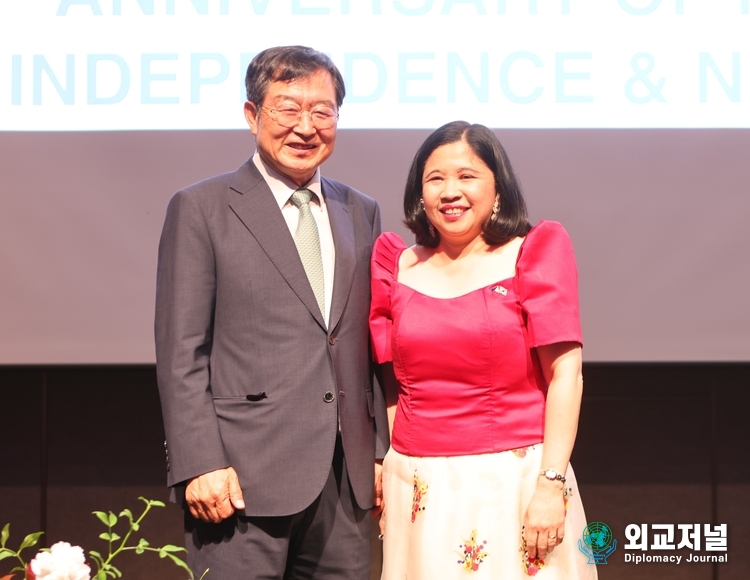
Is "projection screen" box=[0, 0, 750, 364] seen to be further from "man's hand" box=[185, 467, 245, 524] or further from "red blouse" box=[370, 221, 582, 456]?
"man's hand" box=[185, 467, 245, 524]

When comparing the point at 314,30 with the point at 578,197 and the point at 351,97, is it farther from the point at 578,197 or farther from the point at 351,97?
the point at 578,197

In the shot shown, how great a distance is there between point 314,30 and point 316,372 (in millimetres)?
1171

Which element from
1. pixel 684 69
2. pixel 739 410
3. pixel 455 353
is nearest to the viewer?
pixel 455 353

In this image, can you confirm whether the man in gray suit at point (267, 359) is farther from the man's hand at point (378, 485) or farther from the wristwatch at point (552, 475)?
the wristwatch at point (552, 475)

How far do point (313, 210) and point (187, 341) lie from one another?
1.37ft

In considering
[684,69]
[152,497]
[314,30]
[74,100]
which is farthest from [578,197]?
[152,497]

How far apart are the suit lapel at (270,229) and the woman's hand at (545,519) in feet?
1.83

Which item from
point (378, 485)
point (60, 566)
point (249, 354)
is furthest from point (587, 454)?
point (60, 566)

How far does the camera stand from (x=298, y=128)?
1.65 m

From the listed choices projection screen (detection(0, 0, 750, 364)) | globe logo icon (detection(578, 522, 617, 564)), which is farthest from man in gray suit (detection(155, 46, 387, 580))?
globe logo icon (detection(578, 522, 617, 564))

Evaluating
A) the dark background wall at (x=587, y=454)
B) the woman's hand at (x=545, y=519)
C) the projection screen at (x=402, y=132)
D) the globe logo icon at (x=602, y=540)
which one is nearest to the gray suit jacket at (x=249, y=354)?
the woman's hand at (x=545, y=519)

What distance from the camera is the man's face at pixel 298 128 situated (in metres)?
1.65

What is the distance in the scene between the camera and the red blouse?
1583mm

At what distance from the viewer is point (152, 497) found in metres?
2.91
